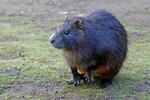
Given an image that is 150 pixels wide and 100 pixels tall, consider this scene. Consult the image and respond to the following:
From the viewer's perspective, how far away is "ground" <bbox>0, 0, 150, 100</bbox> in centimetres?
455

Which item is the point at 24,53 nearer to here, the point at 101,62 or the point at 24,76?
the point at 24,76

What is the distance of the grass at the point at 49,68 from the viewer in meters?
4.53

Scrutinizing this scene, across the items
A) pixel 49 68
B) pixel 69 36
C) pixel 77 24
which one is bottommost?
pixel 49 68

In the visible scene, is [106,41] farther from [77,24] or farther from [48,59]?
[48,59]

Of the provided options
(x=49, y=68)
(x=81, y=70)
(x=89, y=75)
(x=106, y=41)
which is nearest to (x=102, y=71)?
(x=89, y=75)

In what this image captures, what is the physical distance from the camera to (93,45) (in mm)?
4328

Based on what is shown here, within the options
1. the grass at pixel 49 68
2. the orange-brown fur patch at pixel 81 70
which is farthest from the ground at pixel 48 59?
the orange-brown fur patch at pixel 81 70

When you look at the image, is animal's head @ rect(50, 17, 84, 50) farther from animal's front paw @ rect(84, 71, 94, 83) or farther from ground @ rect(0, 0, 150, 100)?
ground @ rect(0, 0, 150, 100)

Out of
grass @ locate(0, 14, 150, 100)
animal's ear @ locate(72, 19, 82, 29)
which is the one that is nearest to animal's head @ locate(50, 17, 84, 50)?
animal's ear @ locate(72, 19, 82, 29)

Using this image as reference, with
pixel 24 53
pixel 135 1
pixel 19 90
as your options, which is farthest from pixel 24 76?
pixel 135 1

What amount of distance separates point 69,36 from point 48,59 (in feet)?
5.74

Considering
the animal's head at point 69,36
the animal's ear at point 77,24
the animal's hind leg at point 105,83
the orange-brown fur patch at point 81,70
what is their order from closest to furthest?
1. the animal's head at point 69,36
2. the animal's ear at point 77,24
3. the orange-brown fur patch at point 81,70
4. the animal's hind leg at point 105,83

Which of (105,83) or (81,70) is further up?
(81,70)

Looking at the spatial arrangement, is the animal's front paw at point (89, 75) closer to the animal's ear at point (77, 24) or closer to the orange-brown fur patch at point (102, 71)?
the orange-brown fur patch at point (102, 71)
